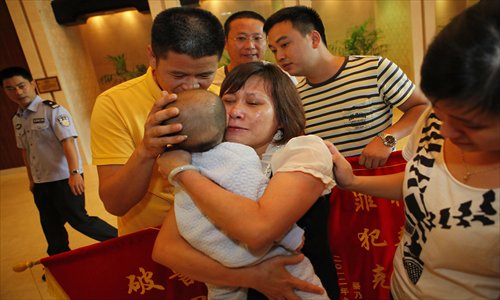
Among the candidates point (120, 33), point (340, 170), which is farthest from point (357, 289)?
point (120, 33)

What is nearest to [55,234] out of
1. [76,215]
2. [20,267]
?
[76,215]

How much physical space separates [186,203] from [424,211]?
2.38ft

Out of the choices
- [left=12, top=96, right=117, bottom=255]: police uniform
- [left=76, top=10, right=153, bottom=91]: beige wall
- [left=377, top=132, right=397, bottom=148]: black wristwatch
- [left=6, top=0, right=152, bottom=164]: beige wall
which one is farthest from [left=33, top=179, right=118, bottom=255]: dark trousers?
[left=76, top=10, right=153, bottom=91]: beige wall

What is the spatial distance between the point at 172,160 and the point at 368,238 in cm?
103

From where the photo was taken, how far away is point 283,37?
7.43ft

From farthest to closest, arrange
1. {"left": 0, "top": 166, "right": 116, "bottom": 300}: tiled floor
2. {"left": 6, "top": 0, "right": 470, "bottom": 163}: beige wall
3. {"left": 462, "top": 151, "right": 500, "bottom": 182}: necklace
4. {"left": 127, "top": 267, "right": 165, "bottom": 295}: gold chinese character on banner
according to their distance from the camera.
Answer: {"left": 6, "top": 0, "right": 470, "bottom": 163}: beige wall < {"left": 0, "top": 166, "right": 116, "bottom": 300}: tiled floor < {"left": 127, "top": 267, "right": 165, "bottom": 295}: gold chinese character on banner < {"left": 462, "top": 151, "right": 500, "bottom": 182}: necklace

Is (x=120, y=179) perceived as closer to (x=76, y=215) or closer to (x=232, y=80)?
(x=232, y=80)

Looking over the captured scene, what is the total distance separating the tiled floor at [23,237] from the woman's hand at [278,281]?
2840mm

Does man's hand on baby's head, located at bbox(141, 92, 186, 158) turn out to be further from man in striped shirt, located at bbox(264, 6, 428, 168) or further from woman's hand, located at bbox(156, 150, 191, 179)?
man in striped shirt, located at bbox(264, 6, 428, 168)

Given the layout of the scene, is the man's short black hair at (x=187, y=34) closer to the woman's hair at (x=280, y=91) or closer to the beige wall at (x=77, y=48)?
the woman's hair at (x=280, y=91)

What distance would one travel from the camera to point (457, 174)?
0.88 metres

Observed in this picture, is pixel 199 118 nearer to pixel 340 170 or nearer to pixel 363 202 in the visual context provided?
pixel 340 170

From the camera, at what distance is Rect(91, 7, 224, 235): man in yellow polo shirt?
1.23m

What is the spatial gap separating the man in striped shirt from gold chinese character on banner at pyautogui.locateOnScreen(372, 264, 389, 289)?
769mm
